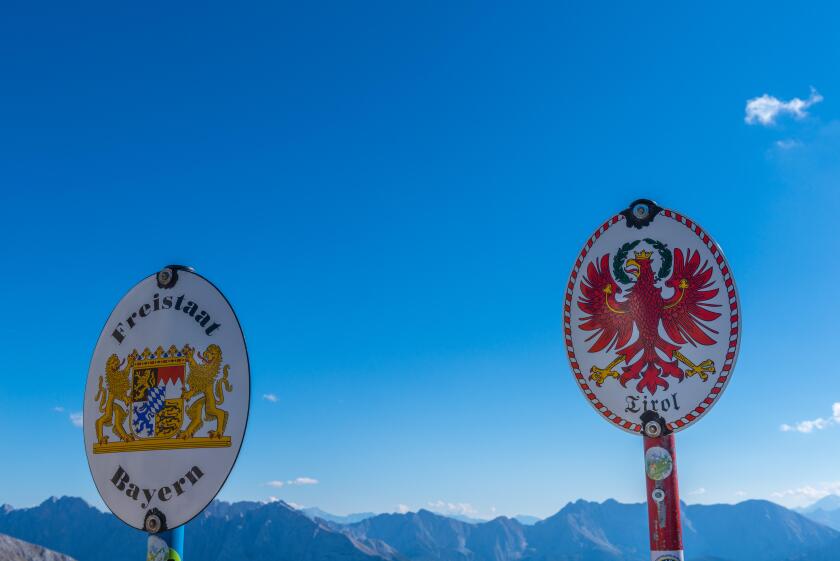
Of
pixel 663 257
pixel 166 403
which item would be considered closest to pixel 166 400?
pixel 166 403

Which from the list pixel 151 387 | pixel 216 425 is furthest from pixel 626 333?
pixel 151 387

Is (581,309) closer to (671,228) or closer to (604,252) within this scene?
(604,252)

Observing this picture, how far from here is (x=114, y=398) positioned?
1227cm

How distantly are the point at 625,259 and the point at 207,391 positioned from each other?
7.29 m

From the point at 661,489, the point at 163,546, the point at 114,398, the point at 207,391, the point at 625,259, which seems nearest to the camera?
the point at 163,546

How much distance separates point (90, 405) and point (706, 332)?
10060 millimetres

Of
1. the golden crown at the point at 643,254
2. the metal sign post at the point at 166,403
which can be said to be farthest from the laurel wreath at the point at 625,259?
the metal sign post at the point at 166,403

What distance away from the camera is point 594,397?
43.8ft

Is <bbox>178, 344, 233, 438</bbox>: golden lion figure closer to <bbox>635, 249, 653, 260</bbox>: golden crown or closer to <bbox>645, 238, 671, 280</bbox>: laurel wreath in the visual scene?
<bbox>635, 249, 653, 260</bbox>: golden crown

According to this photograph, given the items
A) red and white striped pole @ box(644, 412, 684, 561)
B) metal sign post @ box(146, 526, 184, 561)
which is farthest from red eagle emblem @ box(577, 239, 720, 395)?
metal sign post @ box(146, 526, 184, 561)

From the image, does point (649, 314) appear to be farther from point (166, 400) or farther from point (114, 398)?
point (114, 398)

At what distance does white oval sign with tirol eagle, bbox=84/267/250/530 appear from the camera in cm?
1138

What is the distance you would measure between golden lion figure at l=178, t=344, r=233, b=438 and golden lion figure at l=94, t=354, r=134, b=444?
1.15 metres

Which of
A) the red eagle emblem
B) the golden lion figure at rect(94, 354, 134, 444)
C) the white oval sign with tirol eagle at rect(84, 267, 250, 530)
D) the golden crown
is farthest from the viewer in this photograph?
the golden crown
